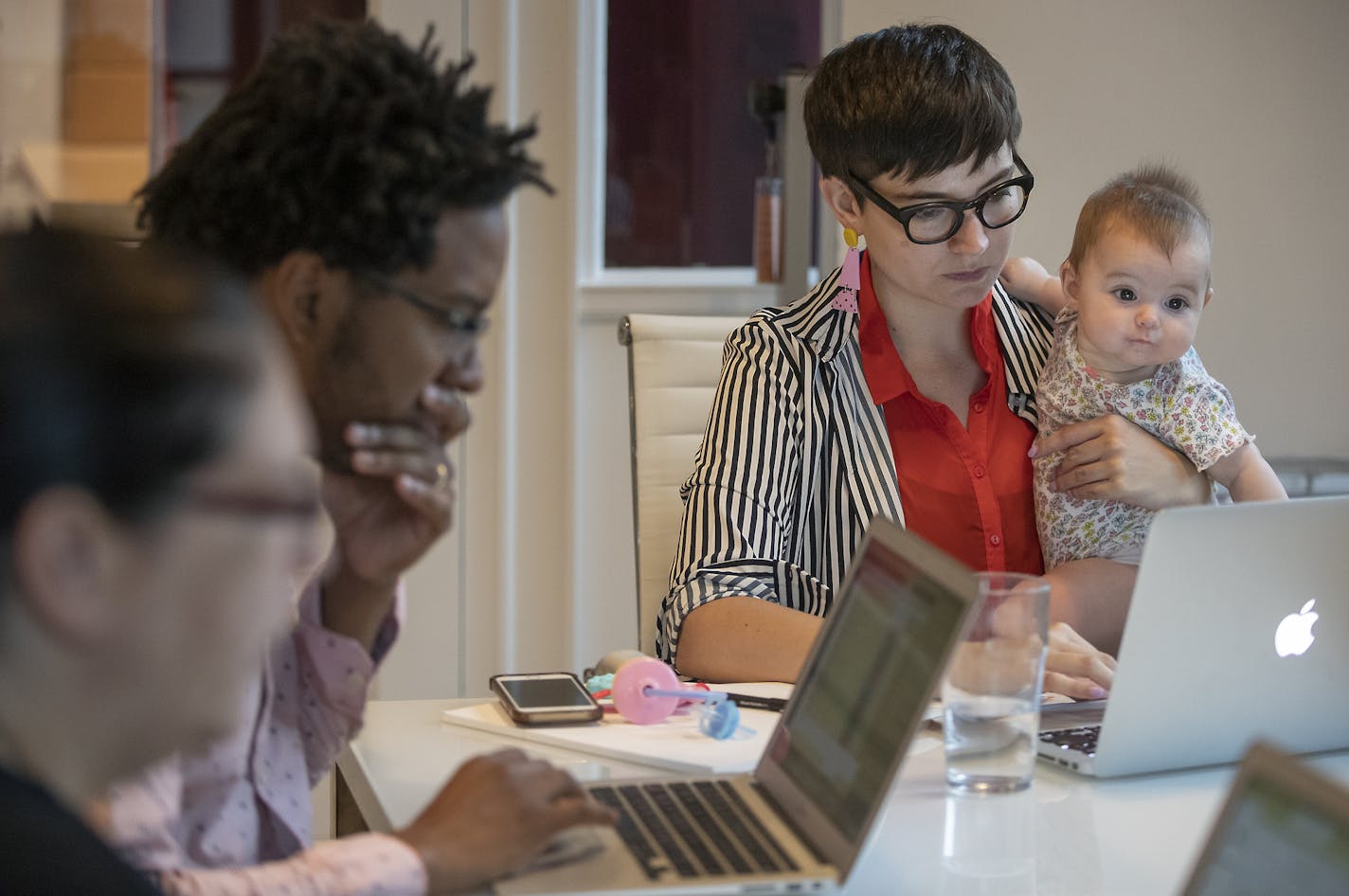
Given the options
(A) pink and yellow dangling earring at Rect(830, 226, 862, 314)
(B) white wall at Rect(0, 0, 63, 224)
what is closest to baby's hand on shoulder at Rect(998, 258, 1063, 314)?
(A) pink and yellow dangling earring at Rect(830, 226, 862, 314)

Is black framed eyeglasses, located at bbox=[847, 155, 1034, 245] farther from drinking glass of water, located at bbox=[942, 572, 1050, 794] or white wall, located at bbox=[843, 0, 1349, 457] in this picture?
white wall, located at bbox=[843, 0, 1349, 457]

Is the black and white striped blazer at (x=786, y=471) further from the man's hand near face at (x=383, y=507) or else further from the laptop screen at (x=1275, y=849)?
the laptop screen at (x=1275, y=849)

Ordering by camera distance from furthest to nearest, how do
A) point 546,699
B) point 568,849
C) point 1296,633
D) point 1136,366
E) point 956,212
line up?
1. point 1136,366
2. point 956,212
3. point 546,699
4. point 1296,633
5. point 568,849

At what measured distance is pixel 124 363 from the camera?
630 mm

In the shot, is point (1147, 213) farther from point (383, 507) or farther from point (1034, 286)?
point (383, 507)

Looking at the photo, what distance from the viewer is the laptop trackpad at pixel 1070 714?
54.4 inches

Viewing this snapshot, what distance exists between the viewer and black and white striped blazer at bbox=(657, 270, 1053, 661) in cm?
175

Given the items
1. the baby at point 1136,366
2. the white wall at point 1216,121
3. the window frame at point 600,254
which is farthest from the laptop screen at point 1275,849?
the window frame at point 600,254

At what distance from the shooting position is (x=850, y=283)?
193 cm

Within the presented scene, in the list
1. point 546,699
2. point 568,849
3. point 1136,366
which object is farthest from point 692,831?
point 1136,366

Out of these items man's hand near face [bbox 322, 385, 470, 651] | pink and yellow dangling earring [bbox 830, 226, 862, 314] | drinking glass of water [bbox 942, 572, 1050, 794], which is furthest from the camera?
pink and yellow dangling earring [bbox 830, 226, 862, 314]

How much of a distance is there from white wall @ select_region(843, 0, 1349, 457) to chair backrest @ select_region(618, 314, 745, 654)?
0.93 metres

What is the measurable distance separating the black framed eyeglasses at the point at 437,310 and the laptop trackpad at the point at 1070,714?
67 cm

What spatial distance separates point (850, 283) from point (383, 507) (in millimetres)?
884
